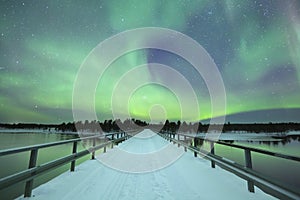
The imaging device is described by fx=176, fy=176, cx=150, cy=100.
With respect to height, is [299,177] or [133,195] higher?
[133,195]

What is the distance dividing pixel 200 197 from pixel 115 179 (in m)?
2.79

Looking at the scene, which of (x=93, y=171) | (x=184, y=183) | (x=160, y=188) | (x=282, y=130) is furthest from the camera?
(x=282, y=130)

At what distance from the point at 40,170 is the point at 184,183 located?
13.1 ft

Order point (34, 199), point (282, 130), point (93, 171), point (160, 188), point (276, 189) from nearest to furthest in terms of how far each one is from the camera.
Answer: point (276, 189), point (34, 199), point (160, 188), point (93, 171), point (282, 130)

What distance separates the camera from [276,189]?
3.16m

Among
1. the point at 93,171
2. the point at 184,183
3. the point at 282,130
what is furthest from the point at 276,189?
the point at 282,130

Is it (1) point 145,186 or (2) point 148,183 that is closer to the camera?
(1) point 145,186

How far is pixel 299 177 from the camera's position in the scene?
50.9 ft

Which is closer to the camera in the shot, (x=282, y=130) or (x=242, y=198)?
(x=242, y=198)

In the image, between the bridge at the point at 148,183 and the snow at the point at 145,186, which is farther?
the snow at the point at 145,186

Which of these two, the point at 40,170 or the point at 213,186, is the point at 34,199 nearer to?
the point at 40,170

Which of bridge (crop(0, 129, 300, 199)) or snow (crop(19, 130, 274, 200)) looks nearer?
bridge (crop(0, 129, 300, 199))

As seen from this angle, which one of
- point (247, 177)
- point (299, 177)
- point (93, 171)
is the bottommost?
point (299, 177)

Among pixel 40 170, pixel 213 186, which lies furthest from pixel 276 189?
pixel 40 170
